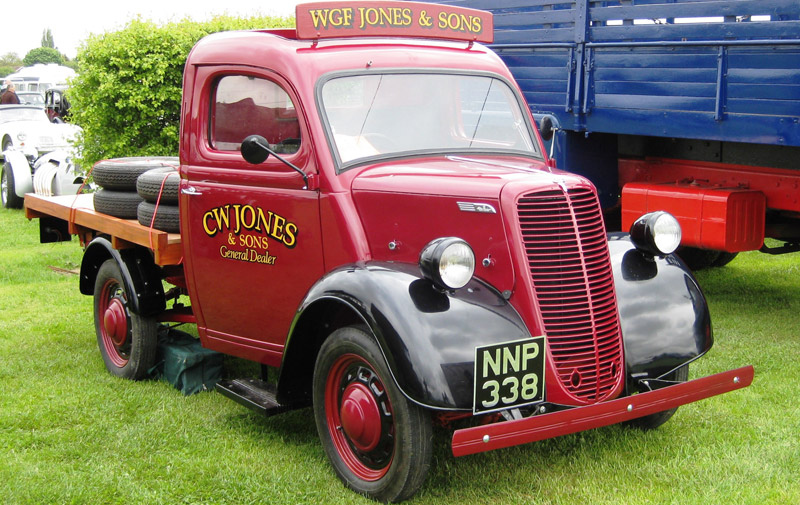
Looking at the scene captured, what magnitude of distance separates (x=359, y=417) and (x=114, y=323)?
249 cm

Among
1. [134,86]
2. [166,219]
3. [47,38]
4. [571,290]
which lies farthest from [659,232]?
[47,38]

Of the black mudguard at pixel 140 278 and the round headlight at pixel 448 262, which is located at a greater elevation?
the round headlight at pixel 448 262

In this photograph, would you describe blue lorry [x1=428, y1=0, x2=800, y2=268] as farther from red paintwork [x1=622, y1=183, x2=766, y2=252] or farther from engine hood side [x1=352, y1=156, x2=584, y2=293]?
engine hood side [x1=352, y1=156, x2=584, y2=293]

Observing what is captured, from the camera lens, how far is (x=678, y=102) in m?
6.41

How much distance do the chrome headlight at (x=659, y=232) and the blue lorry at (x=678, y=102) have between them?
174 centimetres

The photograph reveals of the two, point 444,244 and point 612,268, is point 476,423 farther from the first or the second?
point 444,244

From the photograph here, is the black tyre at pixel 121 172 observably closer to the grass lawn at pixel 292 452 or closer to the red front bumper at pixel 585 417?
the grass lawn at pixel 292 452

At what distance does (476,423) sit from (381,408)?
0.91 metres

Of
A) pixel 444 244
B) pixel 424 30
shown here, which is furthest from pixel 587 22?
pixel 444 244

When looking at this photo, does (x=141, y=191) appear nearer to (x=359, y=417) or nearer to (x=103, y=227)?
(x=103, y=227)

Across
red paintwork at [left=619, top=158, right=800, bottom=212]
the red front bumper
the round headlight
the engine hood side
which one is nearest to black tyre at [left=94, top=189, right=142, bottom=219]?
the engine hood side

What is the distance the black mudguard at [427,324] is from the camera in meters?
3.40

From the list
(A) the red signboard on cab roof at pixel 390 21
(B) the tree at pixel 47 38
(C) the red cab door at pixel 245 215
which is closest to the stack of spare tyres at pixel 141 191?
(C) the red cab door at pixel 245 215

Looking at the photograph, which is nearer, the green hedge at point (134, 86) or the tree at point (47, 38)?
the green hedge at point (134, 86)
